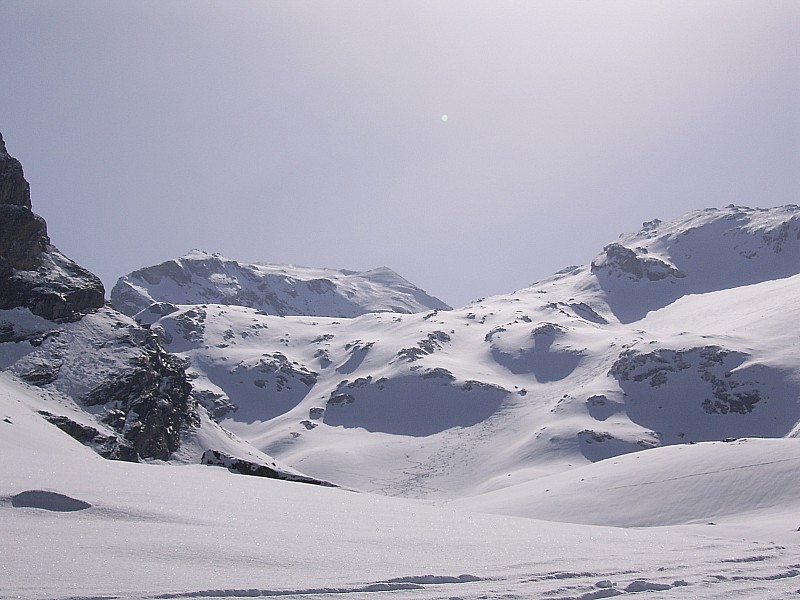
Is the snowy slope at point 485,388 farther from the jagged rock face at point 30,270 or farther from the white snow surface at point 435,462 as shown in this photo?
the jagged rock face at point 30,270

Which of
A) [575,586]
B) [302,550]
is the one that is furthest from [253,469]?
[575,586]

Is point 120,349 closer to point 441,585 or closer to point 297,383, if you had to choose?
point 441,585

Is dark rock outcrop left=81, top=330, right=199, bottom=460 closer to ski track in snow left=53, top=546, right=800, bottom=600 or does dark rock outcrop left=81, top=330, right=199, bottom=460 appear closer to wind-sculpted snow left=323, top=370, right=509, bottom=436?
ski track in snow left=53, top=546, right=800, bottom=600

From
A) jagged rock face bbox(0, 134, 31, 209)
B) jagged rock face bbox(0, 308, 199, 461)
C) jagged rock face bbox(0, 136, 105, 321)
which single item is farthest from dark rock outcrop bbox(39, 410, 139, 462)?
jagged rock face bbox(0, 134, 31, 209)

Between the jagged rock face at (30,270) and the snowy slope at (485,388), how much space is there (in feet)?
79.6

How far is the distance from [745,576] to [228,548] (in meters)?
9.64

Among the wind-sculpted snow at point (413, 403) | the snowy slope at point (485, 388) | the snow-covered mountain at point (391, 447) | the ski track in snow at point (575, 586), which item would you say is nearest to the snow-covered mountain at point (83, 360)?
the snow-covered mountain at point (391, 447)

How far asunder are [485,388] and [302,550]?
408ft

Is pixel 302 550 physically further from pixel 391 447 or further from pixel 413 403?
pixel 413 403

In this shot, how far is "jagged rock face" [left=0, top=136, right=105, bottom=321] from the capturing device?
65375mm

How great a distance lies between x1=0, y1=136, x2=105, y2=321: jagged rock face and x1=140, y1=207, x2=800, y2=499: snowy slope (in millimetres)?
24263

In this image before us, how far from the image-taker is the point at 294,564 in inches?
453

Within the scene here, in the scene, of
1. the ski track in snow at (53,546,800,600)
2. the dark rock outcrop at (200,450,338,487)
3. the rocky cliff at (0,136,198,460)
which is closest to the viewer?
the ski track in snow at (53,546,800,600)

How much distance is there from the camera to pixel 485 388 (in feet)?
442
